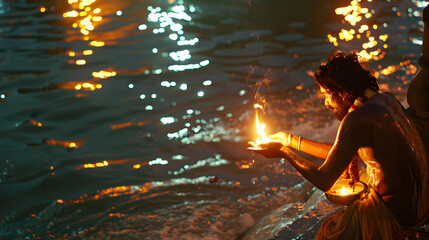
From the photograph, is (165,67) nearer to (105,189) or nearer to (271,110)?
(271,110)

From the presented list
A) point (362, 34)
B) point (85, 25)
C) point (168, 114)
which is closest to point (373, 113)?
point (168, 114)

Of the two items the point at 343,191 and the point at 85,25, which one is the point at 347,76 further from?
the point at 85,25

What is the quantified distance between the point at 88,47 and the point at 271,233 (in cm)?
1072

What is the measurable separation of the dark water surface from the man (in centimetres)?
101

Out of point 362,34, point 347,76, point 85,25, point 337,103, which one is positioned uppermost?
point 347,76

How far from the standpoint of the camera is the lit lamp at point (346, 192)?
3.00 m

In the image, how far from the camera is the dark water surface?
590cm

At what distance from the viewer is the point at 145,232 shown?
5516mm

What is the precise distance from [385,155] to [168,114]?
6572 millimetres

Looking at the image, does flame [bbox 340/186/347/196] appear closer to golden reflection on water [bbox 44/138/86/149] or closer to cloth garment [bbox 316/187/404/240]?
cloth garment [bbox 316/187/404/240]

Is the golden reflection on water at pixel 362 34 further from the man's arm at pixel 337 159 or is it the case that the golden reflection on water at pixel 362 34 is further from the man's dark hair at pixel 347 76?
the man's arm at pixel 337 159

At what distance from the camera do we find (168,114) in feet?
30.0

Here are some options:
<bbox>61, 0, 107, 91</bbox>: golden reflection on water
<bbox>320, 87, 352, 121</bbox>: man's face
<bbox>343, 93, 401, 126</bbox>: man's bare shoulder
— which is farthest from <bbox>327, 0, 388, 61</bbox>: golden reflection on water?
<bbox>343, 93, 401, 126</bbox>: man's bare shoulder

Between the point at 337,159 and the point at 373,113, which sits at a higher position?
the point at 373,113
